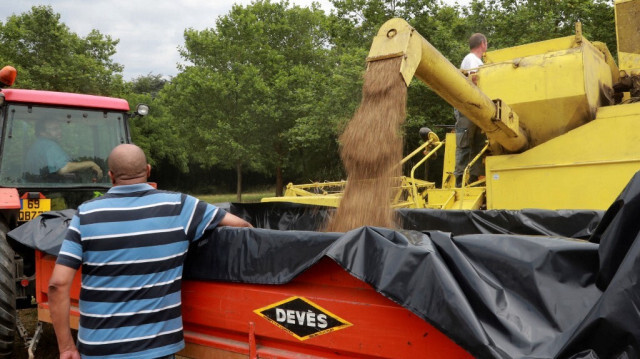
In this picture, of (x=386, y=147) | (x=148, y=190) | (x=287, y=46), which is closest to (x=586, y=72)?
(x=386, y=147)

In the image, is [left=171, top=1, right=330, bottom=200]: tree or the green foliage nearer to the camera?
the green foliage

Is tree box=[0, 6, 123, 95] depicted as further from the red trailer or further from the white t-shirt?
the red trailer

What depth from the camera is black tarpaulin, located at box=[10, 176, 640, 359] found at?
1.56 m

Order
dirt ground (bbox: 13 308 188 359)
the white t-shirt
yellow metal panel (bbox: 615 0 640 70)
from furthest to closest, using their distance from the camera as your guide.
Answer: the white t-shirt → yellow metal panel (bbox: 615 0 640 70) → dirt ground (bbox: 13 308 188 359)

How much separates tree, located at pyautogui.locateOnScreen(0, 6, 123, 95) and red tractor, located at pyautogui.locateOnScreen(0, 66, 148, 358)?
1721 centimetres

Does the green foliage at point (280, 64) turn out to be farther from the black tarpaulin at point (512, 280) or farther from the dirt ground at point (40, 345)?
the black tarpaulin at point (512, 280)

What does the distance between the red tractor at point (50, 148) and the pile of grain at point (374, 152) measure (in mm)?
2775

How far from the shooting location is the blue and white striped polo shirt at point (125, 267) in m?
2.24

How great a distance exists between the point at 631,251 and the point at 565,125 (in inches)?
139

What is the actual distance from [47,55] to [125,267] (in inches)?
882

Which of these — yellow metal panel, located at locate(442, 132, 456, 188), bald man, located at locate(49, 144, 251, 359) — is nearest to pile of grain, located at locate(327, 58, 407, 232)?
bald man, located at locate(49, 144, 251, 359)

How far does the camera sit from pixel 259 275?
2.38 metres

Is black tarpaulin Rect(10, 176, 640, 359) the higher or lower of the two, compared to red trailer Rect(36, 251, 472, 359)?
higher

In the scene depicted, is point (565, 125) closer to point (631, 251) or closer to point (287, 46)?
point (631, 251)
